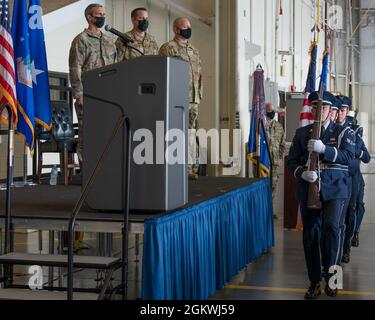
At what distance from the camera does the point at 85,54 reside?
7906 millimetres

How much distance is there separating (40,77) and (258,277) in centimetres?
288

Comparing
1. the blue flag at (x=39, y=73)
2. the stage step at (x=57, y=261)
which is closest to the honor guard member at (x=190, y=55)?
the blue flag at (x=39, y=73)

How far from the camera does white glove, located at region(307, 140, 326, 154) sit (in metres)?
5.98

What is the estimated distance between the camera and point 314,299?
6.29 meters

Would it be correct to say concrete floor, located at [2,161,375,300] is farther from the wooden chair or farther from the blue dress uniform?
the wooden chair

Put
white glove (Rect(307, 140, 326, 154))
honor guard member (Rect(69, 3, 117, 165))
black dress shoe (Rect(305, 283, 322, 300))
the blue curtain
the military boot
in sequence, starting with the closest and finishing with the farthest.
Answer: the blue curtain < white glove (Rect(307, 140, 326, 154)) < black dress shoe (Rect(305, 283, 322, 300)) < the military boot < honor guard member (Rect(69, 3, 117, 165))

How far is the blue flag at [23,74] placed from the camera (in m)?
6.79

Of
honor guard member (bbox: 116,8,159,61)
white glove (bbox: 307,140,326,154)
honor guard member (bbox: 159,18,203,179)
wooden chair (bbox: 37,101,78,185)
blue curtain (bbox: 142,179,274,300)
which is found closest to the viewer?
blue curtain (bbox: 142,179,274,300)

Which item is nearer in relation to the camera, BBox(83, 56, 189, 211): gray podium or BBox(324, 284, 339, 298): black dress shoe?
BBox(83, 56, 189, 211): gray podium

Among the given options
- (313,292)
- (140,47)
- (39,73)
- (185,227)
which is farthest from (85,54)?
(313,292)

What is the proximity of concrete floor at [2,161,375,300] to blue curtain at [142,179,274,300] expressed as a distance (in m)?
0.15

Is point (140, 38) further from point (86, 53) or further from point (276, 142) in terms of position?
point (276, 142)

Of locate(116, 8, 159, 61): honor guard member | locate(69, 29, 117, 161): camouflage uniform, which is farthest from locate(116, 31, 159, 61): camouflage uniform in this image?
locate(69, 29, 117, 161): camouflage uniform

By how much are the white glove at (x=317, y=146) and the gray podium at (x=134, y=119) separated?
1.34 metres
